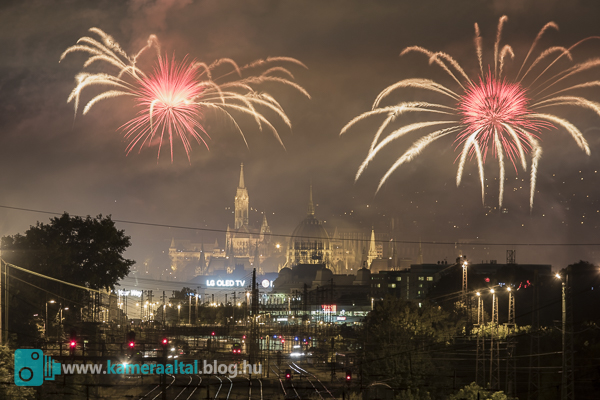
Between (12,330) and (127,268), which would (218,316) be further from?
(12,330)

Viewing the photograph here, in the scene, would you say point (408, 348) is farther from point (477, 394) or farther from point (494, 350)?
point (477, 394)

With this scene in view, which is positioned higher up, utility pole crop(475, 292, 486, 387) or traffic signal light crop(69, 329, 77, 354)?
traffic signal light crop(69, 329, 77, 354)

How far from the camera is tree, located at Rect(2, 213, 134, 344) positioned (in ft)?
210

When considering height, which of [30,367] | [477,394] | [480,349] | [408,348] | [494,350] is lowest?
[408,348]

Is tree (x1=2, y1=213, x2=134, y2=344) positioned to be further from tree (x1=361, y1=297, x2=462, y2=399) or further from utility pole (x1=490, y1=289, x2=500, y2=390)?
utility pole (x1=490, y1=289, x2=500, y2=390)

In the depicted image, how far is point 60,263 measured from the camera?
72.4 meters

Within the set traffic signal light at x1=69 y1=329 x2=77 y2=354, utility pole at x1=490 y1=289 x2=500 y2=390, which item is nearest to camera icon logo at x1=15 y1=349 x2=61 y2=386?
traffic signal light at x1=69 y1=329 x2=77 y2=354

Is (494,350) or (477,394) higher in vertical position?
(494,350)

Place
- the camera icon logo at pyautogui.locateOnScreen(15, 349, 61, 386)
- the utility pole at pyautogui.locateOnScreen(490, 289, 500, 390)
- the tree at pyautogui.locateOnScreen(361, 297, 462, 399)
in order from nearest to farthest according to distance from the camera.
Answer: the utility pole at pyautogui.locateOnScreen(490, 289, 500, 390)
the camera icon logo at pyautogui.locateOnScreen(15, 349, 61, 386)
the tree at pyautogui.locateOnScreen(361, 297, 462, 399)

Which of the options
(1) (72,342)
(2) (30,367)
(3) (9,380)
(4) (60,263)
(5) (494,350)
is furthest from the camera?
(4) (60,263)

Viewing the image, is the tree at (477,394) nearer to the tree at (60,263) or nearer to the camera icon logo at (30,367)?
the camera icon logo at (30,367)

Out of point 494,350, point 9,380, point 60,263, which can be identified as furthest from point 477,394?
point 60,263

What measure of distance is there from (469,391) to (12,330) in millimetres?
42984

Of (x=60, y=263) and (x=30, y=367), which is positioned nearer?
(x=30, y=367)
